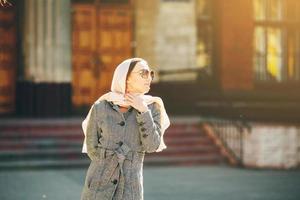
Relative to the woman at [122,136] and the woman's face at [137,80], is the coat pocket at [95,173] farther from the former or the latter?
the woman's face at [137,80]

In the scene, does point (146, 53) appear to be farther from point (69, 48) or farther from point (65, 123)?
point (65, 123)

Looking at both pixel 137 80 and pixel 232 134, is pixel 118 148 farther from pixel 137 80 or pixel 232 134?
pixel 232 134

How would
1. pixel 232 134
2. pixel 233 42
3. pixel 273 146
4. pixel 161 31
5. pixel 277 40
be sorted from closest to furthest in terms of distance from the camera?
pixel 273 146 < pixel 232 134 < pixel 161 31 < pixel 233 42 < pixel 277 40

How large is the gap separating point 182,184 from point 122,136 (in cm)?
650

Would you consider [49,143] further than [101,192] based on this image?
Yes

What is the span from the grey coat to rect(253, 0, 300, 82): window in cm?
1438

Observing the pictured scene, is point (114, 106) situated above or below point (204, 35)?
below

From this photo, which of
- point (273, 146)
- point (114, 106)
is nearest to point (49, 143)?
point (273, 146)

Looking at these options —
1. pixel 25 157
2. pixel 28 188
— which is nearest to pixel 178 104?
pixel 25 157

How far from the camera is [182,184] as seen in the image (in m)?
10.6

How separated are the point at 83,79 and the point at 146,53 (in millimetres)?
1893

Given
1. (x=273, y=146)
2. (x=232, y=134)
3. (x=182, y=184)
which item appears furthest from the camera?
(x=232, y=134)

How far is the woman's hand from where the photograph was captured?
165 inches

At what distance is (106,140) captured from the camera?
Answer: 427cm
